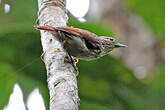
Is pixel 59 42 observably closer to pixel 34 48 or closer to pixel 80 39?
pixel 80 39

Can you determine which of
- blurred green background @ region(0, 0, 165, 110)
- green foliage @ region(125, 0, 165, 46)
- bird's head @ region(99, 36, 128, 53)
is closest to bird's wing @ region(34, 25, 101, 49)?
bird's head @ region(99, 36, 128, 53)

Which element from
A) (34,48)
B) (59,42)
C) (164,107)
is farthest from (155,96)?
(59,42)

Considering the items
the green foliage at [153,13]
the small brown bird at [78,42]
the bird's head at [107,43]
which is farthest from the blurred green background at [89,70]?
the small brown bird at [78,42]

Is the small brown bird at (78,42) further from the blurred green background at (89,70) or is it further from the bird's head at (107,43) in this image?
the blurred green background at (89,70)

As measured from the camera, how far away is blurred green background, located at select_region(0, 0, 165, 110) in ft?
12.7

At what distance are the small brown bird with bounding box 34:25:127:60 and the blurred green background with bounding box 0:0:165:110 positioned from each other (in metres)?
0.63

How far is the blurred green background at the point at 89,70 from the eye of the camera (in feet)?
12.7

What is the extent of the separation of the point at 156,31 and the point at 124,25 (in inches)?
66.6

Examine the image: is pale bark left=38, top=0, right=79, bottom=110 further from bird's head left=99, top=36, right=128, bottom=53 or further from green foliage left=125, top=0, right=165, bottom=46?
green foliage left=125, top=0, right=165, bottom=46

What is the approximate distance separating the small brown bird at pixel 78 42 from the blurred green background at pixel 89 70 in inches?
24.8

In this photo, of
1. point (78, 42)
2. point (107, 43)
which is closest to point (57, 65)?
point (78, 42)

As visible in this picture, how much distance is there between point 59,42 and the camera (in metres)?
2.94

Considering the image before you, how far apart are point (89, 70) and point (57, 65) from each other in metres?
1.81

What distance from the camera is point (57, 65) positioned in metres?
2.60
